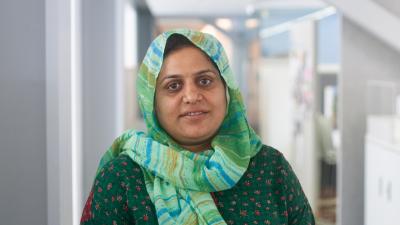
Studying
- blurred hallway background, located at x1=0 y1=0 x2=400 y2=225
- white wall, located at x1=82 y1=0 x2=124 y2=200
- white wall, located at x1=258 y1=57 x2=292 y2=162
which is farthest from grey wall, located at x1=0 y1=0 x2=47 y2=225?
white wall, located at x1=258 y1=57 x2=292 y2=162

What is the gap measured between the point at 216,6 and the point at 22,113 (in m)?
5.33

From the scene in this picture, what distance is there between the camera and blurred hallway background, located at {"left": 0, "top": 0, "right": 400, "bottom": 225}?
4.34ft

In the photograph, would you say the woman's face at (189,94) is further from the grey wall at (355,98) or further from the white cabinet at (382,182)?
the grey wall at (355,98)

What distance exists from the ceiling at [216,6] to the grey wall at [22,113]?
4.37 metres

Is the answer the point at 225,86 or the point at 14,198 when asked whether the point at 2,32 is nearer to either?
the point at 14,198

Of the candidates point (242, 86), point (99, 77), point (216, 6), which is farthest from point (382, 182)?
point (242, 86)

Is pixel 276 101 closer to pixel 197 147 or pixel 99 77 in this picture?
pixel 99 77

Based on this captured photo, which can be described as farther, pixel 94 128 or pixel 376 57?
pixel 376 57

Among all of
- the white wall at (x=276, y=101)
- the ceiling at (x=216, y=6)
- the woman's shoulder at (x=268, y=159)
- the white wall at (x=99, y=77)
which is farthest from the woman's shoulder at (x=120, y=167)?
the white wall at (x=276, y=101)

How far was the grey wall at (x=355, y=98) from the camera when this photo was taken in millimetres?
3256

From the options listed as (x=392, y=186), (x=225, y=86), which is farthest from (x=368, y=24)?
(x=225, y=86)

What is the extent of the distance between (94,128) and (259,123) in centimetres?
474

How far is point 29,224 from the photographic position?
1.35 meters

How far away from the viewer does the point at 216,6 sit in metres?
6.48
